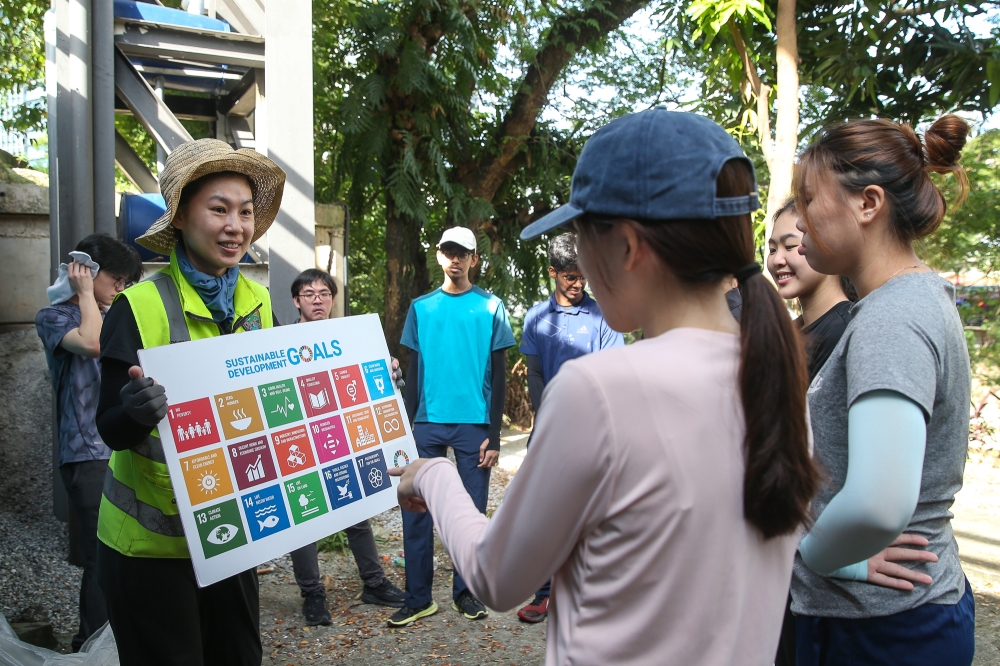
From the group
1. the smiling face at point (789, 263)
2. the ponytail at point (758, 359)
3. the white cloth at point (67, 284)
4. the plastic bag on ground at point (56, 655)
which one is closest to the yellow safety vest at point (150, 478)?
the plastic bag on ground at point (56, 655)

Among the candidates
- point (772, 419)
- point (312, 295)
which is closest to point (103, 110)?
point (312, 295)

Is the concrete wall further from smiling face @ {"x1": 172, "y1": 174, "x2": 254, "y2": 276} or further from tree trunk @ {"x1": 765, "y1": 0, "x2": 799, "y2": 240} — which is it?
tree trunk @ {"x1": 765, "y1": 0, "x2": 799, "y2": 240}

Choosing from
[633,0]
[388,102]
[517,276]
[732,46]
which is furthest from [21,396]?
[633,0]

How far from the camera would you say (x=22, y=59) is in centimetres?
911

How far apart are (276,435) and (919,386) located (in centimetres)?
174

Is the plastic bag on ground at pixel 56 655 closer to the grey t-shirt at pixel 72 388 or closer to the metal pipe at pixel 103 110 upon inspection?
the grey t-shirt at pixel 72 388

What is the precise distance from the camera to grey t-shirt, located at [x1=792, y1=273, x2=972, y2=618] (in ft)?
4.35

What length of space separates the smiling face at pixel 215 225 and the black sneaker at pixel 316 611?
2.67m

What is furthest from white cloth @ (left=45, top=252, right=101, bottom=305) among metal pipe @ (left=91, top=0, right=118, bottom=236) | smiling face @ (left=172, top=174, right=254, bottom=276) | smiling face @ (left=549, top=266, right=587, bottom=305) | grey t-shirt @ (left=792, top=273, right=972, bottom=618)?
grey t-shirt @ (left=792, top=273, right=972, bottom=618)

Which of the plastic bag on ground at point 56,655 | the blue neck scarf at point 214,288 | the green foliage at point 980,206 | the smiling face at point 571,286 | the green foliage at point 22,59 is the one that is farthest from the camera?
the green foliage at point 22,59

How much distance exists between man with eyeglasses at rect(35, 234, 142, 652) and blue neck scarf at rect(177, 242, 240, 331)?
164 cm

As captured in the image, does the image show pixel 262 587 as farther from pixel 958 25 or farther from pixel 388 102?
pixel 958 25

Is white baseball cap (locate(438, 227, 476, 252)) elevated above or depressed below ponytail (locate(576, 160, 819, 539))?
above

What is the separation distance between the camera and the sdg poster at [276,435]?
2.00 m
